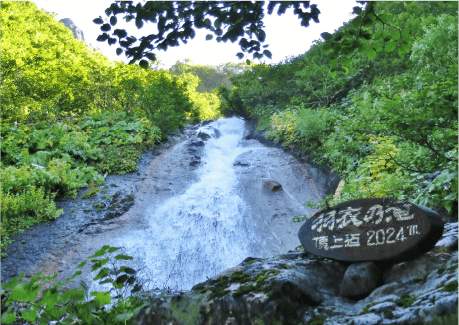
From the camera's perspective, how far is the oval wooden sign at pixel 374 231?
7.96ft

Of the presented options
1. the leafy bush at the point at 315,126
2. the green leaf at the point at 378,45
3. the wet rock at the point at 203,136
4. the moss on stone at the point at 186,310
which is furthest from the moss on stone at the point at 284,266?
the wet rock at the point at 203,136

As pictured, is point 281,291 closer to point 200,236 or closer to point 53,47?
point 200,236

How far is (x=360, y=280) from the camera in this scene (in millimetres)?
2484

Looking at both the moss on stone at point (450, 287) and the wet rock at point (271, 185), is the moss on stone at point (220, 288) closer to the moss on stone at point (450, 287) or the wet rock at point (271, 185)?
the moss on stone at point (450, 287)

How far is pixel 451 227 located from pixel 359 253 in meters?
1.15

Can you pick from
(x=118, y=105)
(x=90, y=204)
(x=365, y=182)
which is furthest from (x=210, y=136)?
(x=365, y=182)

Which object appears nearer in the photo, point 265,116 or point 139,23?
point 139,23

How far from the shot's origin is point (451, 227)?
9.55ft

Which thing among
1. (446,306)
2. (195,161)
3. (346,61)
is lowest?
(446,306)

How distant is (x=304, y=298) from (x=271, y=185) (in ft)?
20.9

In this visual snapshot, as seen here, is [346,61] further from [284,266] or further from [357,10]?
[284,266]

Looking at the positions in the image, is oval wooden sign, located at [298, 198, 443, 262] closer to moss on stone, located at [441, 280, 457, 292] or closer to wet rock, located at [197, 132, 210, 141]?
moss on stone, located at [441, 280, 457, 292]

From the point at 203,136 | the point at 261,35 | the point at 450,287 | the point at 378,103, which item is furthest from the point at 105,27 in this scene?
the point at 203,136

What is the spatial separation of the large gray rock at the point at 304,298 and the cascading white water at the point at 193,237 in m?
2.59
